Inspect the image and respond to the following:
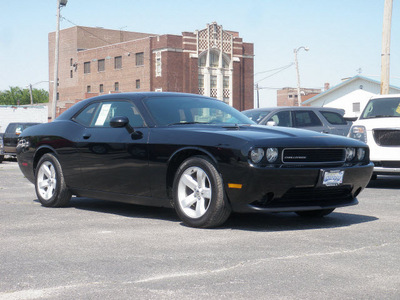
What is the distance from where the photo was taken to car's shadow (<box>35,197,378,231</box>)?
6.87 meters

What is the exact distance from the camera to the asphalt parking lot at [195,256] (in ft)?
13.6

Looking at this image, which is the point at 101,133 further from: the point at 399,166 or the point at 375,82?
the point at 375,82

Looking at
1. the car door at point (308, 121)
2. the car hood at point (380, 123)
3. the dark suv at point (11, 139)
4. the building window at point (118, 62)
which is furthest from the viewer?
the building window at point (118, 62)

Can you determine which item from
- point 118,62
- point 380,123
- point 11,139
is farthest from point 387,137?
point 118,62

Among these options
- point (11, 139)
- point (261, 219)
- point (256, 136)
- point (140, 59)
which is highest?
point (140, 59)

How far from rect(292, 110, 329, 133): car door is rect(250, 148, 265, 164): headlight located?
8558mm

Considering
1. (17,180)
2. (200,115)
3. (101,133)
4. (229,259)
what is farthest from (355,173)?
(17,180)

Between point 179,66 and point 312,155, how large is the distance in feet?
192

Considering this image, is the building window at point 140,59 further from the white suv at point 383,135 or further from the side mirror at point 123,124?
the side mirror at point 123,124

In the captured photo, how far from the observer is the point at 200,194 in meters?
6.61

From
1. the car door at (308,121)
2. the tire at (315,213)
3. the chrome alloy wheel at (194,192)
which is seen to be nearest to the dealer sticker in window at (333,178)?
the tire at (315,213)

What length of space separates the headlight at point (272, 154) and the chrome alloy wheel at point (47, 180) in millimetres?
3322

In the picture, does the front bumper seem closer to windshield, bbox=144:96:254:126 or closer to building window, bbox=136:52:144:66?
windshield, bbox=144:96:254:126

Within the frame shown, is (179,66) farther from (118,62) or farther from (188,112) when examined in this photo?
(188,112)
